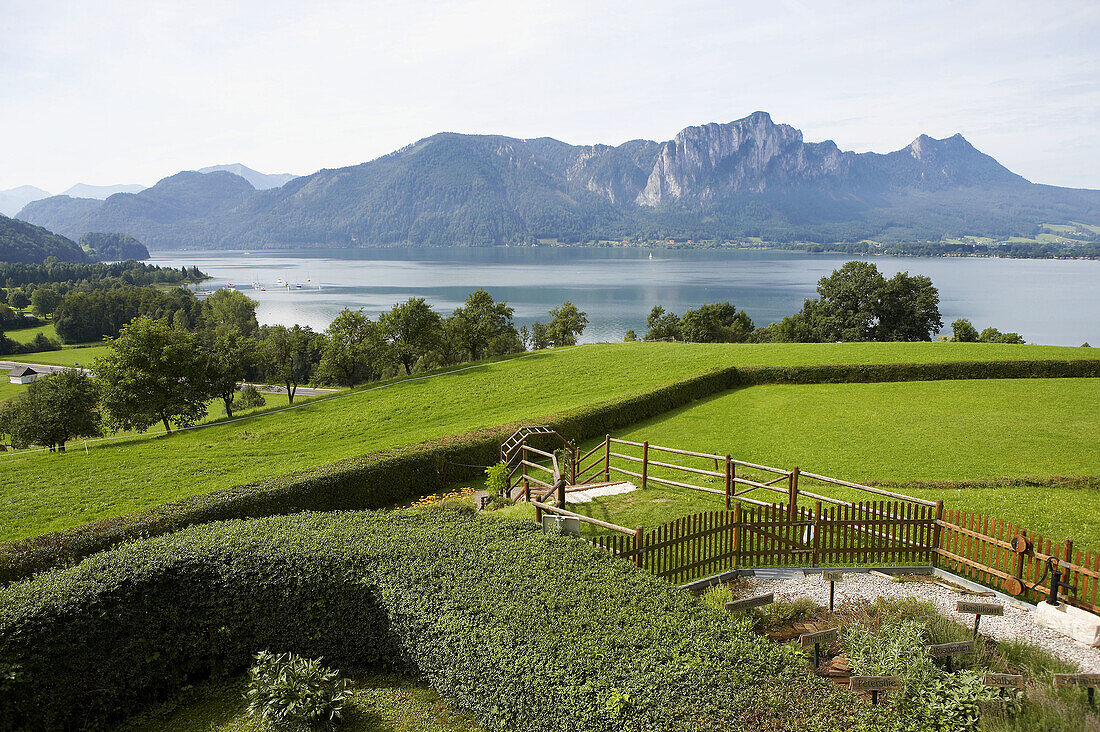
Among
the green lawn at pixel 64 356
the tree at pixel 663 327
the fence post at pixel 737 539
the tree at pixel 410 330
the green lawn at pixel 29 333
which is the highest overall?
the tree at pixel 410 330

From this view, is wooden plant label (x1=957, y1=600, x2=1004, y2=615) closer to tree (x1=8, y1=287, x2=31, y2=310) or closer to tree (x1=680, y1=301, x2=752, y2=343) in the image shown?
tree (x1=680, y1=301, x2=752, y2=343)

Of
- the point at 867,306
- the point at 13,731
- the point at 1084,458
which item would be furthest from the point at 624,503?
the point at 867,306

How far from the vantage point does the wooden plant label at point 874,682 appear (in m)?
6.79

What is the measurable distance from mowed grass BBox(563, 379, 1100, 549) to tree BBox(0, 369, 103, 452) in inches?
1357

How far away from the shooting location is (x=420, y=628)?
829 centimetres

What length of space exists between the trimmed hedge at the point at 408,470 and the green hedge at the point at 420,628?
1.98 metres

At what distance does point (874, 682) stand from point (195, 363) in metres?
36.3

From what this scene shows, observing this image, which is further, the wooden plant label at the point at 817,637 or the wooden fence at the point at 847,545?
the wooden fence at the point at 847,545

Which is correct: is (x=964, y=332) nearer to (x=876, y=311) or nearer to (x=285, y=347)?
(x=876, y=311)

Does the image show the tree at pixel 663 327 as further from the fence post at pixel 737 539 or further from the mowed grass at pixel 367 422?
the fence post at pixel 737 539

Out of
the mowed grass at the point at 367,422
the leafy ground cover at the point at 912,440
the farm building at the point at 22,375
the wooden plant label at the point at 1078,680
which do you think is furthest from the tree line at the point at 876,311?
the farm building at the point at 22,375

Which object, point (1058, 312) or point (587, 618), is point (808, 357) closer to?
point (587, 618)

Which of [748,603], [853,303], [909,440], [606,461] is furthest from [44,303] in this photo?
[748,603]

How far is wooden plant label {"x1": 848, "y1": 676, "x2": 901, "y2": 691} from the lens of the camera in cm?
679
